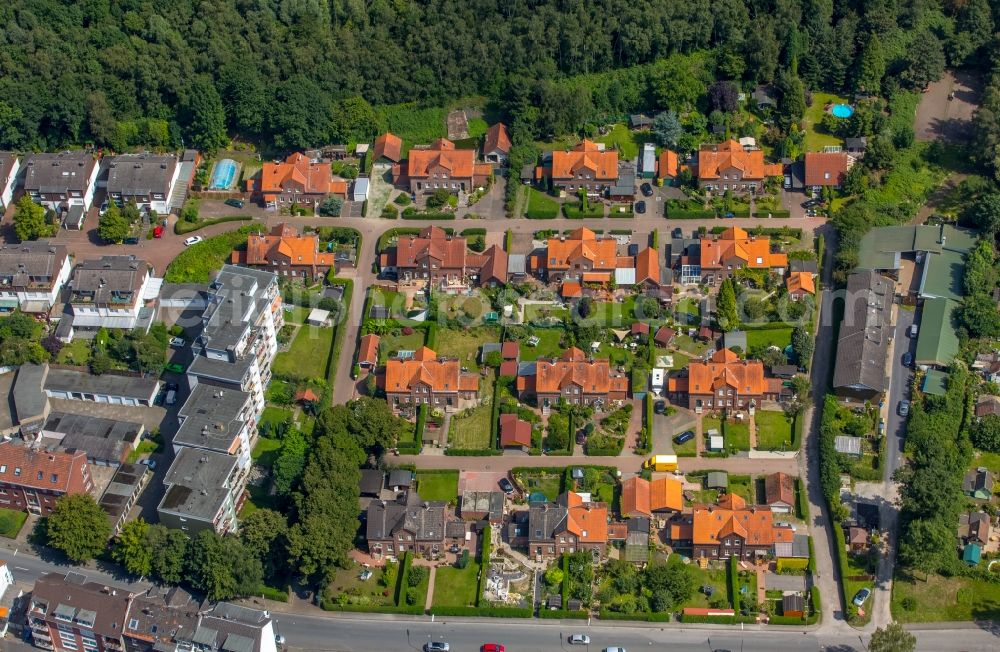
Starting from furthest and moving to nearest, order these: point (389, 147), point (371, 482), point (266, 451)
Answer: point (389, 147), point (266, 451), point (371, 482)

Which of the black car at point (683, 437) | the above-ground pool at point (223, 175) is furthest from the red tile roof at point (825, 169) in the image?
the above-ground pool at point (223, 175)

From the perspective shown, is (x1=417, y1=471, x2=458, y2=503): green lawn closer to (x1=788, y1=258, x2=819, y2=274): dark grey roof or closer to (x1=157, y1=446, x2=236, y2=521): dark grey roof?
(x1=157, y1=446, x2=236, y2=521): dark grey roof

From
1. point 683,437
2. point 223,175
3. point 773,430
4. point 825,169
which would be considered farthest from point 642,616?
point 223,175

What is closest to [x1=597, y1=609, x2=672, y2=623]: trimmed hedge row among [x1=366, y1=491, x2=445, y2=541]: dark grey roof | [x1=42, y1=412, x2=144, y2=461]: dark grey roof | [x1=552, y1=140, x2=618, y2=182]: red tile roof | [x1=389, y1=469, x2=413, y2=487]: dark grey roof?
[x1=366, y1=491, x2=445, y2=541]: dark grey roof

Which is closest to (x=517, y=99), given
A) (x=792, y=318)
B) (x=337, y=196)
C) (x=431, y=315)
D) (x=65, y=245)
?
(x=337, y=196)

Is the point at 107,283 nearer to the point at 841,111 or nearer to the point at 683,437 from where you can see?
the point at 683,437

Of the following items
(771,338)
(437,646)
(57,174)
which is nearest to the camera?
(437,646)

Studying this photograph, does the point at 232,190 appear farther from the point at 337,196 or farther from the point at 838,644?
the point at 838,644
